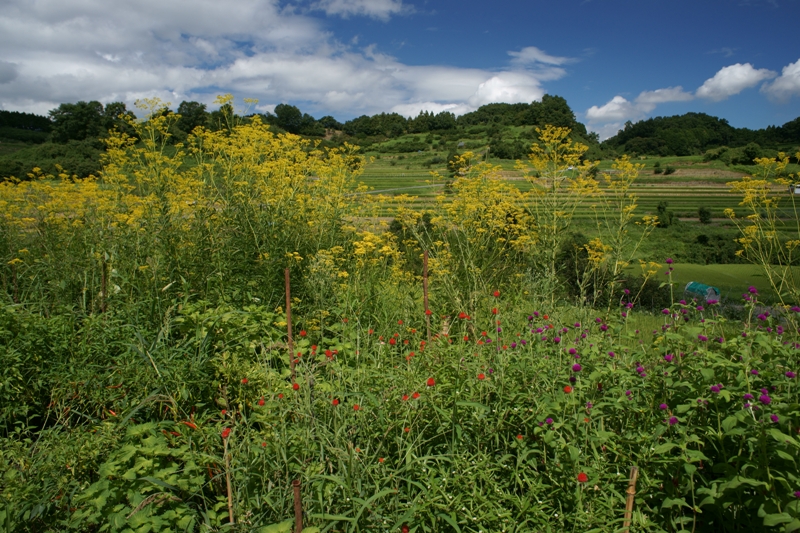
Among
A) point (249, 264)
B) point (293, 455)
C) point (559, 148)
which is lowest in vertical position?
point (293, 455)

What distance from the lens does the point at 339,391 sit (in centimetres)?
229

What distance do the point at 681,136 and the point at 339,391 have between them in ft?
297

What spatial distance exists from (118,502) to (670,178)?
6794 cm

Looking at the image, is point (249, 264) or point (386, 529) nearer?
point (386, 529)

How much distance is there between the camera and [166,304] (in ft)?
11.9

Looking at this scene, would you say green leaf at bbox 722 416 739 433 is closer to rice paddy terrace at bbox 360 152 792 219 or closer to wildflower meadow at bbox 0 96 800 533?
wildflower meadow at bbox 0 96 800 533

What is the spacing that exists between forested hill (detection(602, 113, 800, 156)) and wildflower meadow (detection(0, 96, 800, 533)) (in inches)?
2929

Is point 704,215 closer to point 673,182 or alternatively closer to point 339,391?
point 673,182

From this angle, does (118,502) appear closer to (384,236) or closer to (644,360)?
(644,360)

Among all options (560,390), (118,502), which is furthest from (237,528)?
(560,390)

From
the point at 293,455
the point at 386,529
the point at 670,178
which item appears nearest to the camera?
the point at 386,529

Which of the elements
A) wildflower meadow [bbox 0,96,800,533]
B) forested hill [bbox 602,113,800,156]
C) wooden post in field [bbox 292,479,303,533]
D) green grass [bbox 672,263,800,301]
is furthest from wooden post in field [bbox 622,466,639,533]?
forested hill [bbox 602,113,800,156]

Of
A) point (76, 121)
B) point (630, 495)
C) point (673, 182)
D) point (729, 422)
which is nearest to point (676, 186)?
point (673, 182)

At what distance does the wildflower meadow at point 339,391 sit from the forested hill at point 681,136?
74.4m
